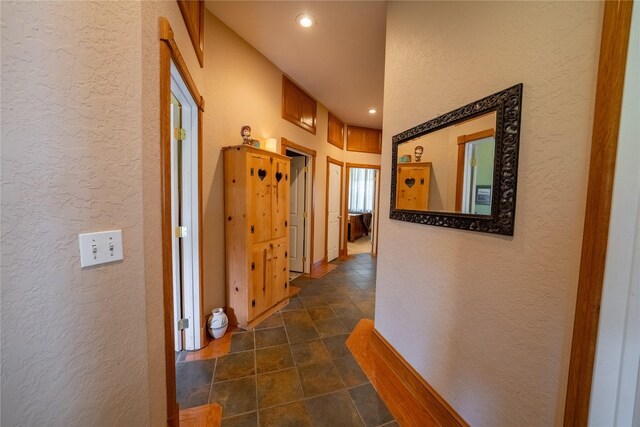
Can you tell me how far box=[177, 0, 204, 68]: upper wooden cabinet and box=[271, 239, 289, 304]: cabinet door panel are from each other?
6.05 ft

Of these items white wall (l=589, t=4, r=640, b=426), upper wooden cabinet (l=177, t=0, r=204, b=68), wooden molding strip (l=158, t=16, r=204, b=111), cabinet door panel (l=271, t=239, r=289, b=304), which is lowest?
cabinet door panel (l=271, t=239, r=289, b=304)

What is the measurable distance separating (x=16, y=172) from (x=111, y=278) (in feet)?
1.25

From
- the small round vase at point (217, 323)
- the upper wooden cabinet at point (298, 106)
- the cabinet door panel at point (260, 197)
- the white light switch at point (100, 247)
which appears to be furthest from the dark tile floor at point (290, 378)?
the upper wooden cabinet at point (298, 106)

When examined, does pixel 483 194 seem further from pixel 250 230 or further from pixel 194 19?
pixel 194 19

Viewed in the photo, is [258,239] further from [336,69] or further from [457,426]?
[336,69]

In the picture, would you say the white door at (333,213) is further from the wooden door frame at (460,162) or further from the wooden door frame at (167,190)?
the wooden door frame at (167,190)

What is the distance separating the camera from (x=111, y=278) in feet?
2.55

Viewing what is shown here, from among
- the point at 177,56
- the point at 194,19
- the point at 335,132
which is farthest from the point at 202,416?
the point at 335,132

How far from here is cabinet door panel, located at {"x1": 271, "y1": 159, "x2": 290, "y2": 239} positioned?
2521 mm

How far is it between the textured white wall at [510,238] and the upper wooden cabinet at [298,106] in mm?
1880

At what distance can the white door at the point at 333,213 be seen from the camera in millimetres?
4367

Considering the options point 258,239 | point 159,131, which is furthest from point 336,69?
point 159,131

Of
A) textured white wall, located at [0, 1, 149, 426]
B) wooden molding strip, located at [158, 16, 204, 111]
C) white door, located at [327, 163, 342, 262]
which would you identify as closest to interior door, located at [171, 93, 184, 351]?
wooden molding strip, located at [158, 16, 204, 111]

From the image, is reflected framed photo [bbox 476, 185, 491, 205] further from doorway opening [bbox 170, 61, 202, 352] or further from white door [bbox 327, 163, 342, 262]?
white door [bbox 327, 163, 342, 262]
